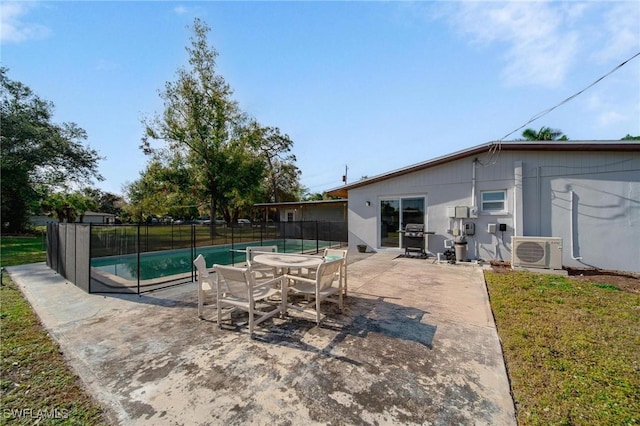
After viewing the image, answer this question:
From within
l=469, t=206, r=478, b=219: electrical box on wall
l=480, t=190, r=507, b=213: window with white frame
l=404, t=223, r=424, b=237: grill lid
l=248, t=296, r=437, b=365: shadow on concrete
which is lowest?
l=248, t=296, r=437, b=365: shadow on concrete

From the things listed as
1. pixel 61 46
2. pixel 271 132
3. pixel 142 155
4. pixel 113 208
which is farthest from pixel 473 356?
pixel 113 208

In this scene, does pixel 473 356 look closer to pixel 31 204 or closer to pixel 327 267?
pixel 327 267

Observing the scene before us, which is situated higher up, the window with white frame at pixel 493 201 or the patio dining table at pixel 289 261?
the window with white frame at pixel 493 201

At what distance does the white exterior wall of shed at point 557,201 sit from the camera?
6.95 meters

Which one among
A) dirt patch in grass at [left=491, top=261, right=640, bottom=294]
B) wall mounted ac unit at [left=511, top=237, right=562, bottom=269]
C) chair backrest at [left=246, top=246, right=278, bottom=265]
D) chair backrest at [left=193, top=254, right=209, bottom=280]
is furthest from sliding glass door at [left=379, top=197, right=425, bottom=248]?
chair backrest at [left=193, top=254, right=209, bottom=280]

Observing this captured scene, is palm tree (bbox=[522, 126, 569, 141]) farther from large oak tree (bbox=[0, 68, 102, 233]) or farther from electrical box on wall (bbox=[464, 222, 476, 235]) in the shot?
large oak tree (bbox=[0, 68, 102, 233])

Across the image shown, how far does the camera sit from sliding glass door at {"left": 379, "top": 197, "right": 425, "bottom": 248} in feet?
31.3

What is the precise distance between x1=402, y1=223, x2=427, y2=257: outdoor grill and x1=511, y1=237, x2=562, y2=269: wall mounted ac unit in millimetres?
2619

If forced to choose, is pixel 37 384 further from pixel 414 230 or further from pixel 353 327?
pixel 414 230

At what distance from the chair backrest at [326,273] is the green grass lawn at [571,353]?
2166 millimetres

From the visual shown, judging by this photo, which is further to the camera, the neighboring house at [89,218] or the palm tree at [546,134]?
the neighboring house at [89,218]

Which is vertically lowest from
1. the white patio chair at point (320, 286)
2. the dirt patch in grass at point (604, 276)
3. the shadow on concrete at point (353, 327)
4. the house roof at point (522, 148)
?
the dirt patch in grass at point (604, 276)

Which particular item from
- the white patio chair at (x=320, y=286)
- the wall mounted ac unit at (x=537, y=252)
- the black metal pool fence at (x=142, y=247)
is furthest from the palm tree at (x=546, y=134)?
the white patio chair at (x=320, y=286)

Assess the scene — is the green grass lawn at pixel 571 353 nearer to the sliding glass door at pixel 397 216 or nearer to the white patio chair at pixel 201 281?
the white patio chair at pixel 201 281
